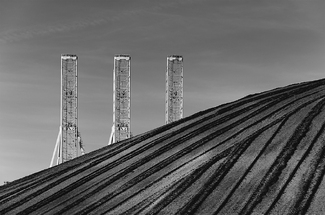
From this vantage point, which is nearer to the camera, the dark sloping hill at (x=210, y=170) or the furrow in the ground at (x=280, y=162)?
the furrow in the ground at (x=280, y=162)

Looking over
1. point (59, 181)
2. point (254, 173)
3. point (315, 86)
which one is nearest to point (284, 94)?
point (315, 86)

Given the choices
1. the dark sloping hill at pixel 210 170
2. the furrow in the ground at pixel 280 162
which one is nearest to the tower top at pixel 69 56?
the dark sloping hill at pixel 210 170

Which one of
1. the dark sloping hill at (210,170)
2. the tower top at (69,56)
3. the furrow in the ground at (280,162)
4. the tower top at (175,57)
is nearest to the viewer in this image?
the furrow in the ground at (280,162)

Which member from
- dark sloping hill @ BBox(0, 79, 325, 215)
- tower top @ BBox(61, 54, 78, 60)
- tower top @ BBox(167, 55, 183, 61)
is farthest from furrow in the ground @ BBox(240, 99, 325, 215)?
tower top @ BBox(61, 54, 78, 60)

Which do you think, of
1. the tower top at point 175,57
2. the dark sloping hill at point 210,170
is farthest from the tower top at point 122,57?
the dark sloping hill at point 210,170

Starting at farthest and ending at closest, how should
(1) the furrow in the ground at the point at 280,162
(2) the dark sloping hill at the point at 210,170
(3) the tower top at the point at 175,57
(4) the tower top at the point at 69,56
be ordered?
(4) the tower top at the point at 69,56 < (3) the tower top at the point at 175,57 < (2) the dark sloping hill at the point at 210,170 < (1) the furrow in the ground at the point at 280,162

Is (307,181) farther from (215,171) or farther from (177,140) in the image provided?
(177,140)

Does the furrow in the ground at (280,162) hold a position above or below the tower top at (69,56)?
below

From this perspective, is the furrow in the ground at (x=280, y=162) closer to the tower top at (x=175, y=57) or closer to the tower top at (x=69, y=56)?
the tower top at (x=175, y=57)

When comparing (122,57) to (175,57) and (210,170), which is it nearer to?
(175,57)

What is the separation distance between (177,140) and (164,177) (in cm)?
401

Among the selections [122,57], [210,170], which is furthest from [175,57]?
[210,170]

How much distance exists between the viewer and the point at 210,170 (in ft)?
71.5

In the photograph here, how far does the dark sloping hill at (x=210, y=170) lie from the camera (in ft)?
64.4
